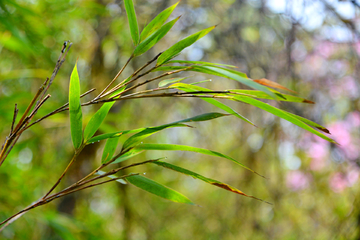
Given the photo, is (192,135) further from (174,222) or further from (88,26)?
(88,26)

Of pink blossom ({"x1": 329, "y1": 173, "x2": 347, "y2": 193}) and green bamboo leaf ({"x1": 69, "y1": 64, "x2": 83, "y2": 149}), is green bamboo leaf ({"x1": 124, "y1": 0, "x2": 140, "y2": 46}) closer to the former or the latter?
green bamboo leaf ({"x1": 69, "y1": 64, "x2": 83, "y2": 149})

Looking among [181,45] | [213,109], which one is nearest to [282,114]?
[181,45]

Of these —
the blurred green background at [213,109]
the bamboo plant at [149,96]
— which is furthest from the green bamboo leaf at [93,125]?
the blurred green background at [213,109]

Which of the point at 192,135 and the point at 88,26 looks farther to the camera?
the point at 192,135

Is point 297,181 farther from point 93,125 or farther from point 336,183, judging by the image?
point 93,125

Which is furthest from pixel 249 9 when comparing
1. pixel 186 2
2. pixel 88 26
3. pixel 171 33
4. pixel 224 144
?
pixel 224 144

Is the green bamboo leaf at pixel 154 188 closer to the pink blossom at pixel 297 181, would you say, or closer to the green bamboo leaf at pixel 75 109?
the green bamboo leaf at pixel 75 109
